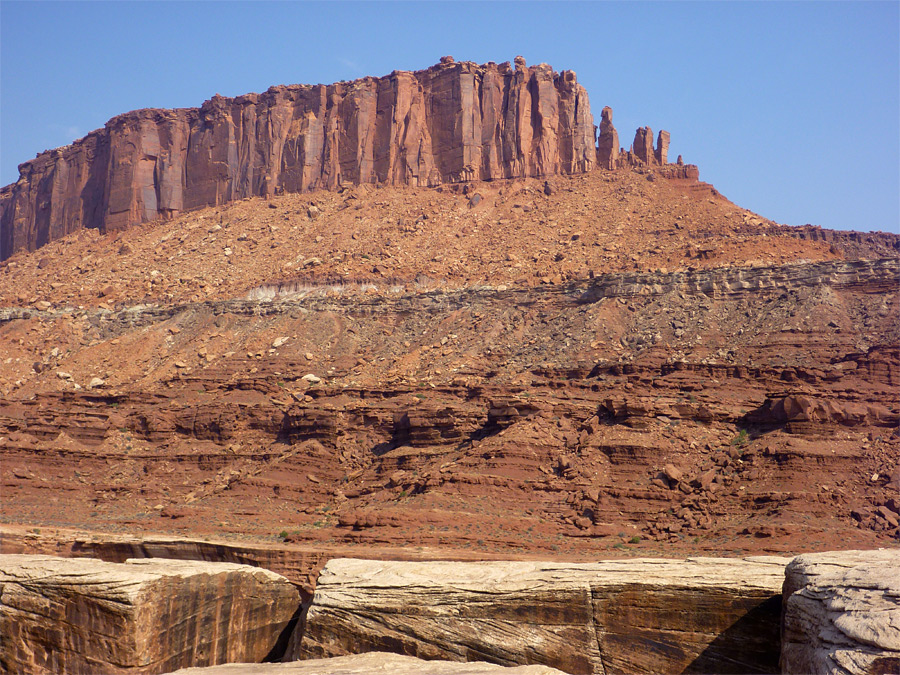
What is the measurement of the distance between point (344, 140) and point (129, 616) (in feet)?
257

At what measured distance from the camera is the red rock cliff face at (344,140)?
85.1 metres

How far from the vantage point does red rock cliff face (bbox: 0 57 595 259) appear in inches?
3349

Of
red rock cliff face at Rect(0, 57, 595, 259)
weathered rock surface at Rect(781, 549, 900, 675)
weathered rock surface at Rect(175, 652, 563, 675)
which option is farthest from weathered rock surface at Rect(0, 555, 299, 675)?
red rock cliff face at Rect(0, 57, 595, 259)

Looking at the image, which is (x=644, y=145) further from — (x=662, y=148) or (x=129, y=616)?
(x=129, y=616)

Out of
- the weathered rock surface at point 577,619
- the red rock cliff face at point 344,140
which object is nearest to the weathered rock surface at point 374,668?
the weathered rock surface at point 577,619

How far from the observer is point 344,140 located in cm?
9025

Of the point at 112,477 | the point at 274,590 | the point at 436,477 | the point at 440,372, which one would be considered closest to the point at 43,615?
the point at 274,590

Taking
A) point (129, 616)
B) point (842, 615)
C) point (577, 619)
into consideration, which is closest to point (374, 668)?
point (577, 619)

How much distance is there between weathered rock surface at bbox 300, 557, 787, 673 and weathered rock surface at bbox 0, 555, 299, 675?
247cm

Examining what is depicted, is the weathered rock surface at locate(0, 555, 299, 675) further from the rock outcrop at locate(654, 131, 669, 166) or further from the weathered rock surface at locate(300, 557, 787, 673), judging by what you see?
the rock outcrop at locate(654, 131, 669, 166)

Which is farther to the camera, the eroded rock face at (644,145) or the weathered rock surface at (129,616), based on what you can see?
the eroded rock face at (644,145)

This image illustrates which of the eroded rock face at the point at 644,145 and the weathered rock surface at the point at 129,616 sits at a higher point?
the eroded rock face at the point at 644,145

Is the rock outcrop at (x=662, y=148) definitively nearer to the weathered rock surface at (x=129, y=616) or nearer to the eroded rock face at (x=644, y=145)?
the eroded rock face at (x=644, y=145)

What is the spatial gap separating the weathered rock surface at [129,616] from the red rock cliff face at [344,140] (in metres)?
69.1
